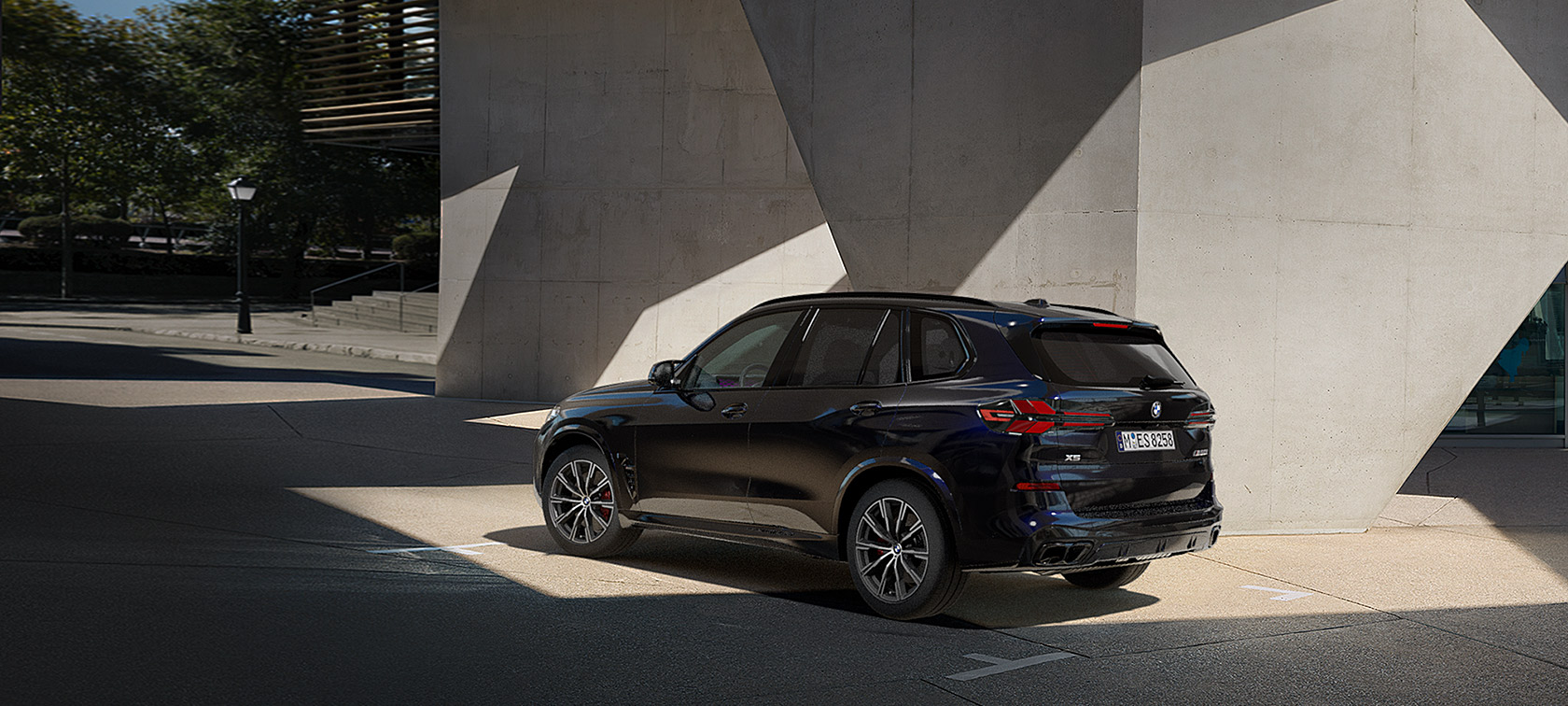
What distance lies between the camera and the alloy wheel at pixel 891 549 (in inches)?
259

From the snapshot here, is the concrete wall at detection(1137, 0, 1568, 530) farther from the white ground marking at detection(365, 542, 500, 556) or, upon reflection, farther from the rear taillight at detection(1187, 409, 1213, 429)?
the white ground marking at detection(365, 542, 500, 556)

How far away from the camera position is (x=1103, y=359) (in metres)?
6.66

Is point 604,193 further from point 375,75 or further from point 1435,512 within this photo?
point 1435,512

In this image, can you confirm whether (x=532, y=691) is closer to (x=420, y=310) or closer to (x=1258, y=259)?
(x=1258, y=259)

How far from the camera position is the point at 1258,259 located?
9.53 m

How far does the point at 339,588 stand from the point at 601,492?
5.65 ft

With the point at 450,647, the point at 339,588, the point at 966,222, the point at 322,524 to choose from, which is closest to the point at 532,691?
the point at 450,647

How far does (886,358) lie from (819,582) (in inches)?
61.4

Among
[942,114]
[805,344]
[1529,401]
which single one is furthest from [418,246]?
[805,344]

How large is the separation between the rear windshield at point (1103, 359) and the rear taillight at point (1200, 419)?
0.17 metres

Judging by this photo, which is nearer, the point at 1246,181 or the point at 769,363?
the point at 769,363

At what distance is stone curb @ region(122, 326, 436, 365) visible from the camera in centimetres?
2706

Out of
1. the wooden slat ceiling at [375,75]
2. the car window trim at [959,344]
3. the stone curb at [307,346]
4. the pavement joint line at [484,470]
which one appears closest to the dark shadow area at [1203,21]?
the car window trim at [959,344]

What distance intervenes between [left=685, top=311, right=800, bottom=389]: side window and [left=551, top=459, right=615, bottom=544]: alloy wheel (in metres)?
0.87
